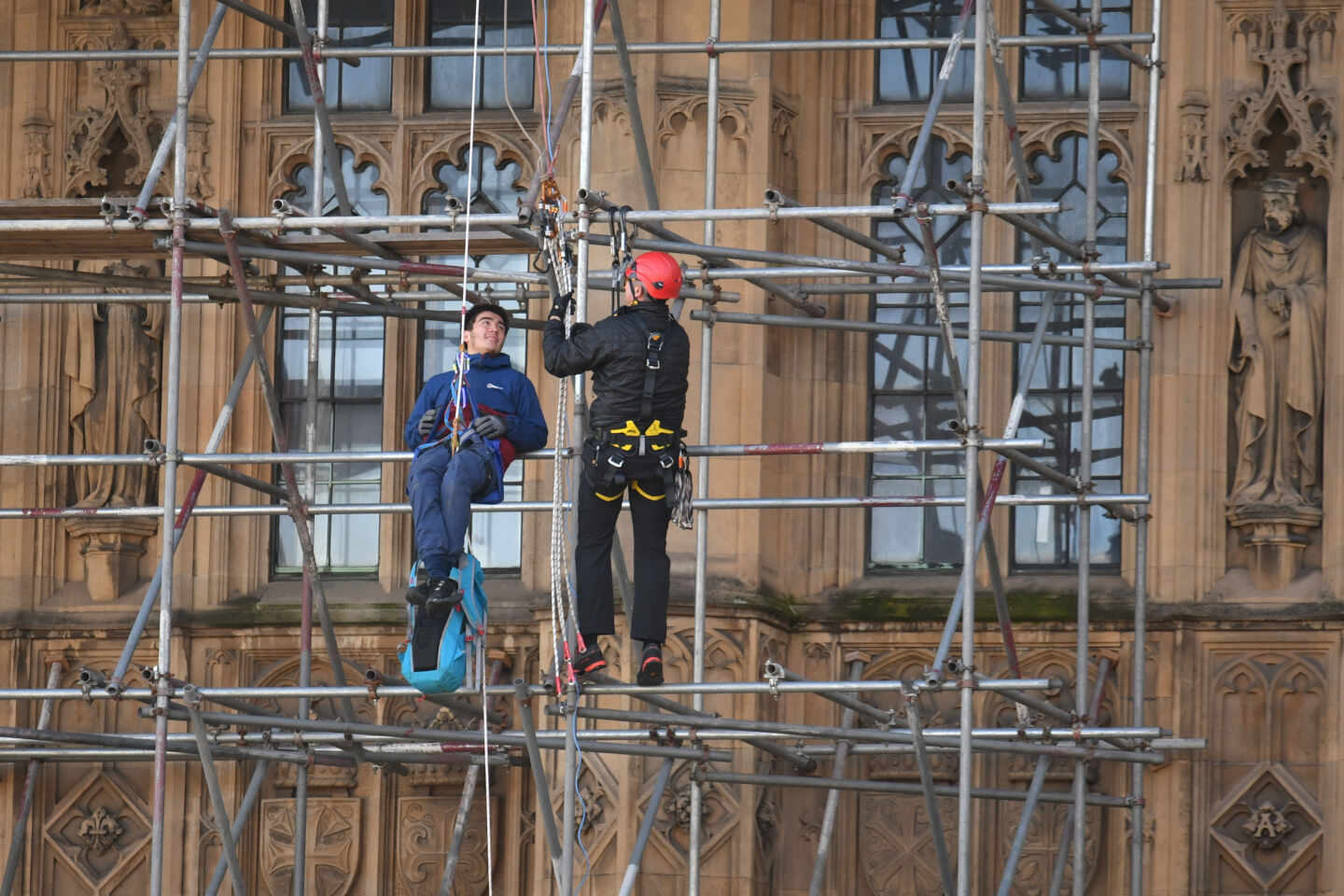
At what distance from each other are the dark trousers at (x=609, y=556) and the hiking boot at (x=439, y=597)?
0.59 m

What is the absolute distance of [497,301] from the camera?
705 inches

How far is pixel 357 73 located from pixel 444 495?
541 cm

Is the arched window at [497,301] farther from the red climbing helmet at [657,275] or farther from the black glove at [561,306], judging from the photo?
the red climbing helmet at [657,275]

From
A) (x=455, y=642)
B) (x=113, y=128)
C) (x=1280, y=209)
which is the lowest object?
(x=455, y=642)

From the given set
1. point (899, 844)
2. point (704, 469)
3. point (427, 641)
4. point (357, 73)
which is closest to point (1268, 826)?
point (899, 844)

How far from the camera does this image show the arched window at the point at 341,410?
59.0ft

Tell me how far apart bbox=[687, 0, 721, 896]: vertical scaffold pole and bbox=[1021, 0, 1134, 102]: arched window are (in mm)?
2035

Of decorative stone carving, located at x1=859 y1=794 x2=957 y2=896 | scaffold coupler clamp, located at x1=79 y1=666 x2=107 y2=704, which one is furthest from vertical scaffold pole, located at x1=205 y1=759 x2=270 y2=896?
decorative stone carving, located at x1=859 y1=794 x2=957 y2=896

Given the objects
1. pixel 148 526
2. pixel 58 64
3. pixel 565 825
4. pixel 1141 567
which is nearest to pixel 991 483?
pixel 1141 567

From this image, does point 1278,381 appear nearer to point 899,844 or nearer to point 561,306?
point 899,844

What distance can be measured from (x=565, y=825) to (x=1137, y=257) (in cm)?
543

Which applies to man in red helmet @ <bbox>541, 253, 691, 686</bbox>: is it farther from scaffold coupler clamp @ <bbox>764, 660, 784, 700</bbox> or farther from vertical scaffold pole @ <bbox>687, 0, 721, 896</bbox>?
vertical scaffold pole @ <bbox>687, 0, 721, 896</bbox>

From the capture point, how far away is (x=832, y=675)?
55.3 ft

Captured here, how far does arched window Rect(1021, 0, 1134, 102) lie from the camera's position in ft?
57.4
